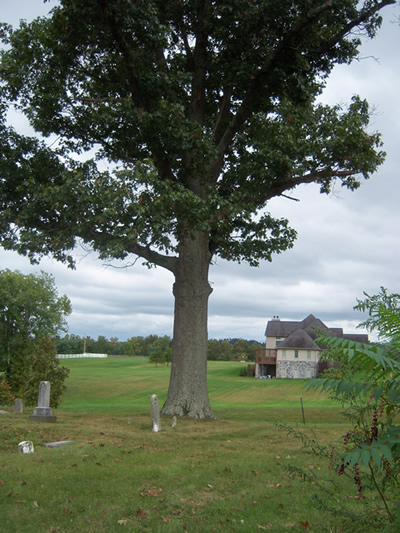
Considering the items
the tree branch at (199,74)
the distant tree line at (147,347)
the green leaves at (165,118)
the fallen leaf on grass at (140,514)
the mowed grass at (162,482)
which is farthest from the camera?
the distant tree line at (147,347)

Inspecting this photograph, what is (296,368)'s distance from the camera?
222 feet

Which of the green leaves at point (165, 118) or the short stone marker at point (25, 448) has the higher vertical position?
the green leaves at point (165, 118)

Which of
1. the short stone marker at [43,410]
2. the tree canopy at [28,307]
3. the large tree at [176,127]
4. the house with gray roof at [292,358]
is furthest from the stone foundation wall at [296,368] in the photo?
the short stone marker at [43,410]

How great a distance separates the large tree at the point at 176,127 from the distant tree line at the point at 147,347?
216 ft

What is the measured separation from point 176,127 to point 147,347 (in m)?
163

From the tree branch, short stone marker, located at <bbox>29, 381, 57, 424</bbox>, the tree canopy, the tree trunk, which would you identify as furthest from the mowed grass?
the tree canopy

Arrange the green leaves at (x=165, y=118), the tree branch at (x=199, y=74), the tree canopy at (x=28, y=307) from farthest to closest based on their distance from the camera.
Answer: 1. the tree canopy at (x=28, y=307)
2. the tree branch at (x=199, y=74)
3. the green leaves at (x=165, y=118)

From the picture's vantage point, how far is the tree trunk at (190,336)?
61.2 feet

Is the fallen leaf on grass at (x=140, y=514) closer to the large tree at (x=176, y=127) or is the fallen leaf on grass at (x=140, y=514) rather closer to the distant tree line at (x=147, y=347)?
the large tree at (x=176, y=127)

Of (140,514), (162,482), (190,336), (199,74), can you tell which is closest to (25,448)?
(162,482)

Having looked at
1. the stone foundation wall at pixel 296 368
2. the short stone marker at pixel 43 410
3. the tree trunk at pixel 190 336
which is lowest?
the stone foundation wall at pixel 296 368

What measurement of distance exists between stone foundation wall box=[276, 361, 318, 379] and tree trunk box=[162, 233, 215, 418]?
5049 cm

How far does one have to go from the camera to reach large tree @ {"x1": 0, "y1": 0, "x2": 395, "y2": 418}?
627 inches

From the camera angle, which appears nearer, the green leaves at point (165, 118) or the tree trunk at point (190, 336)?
the green leaves at point (165, 118)
